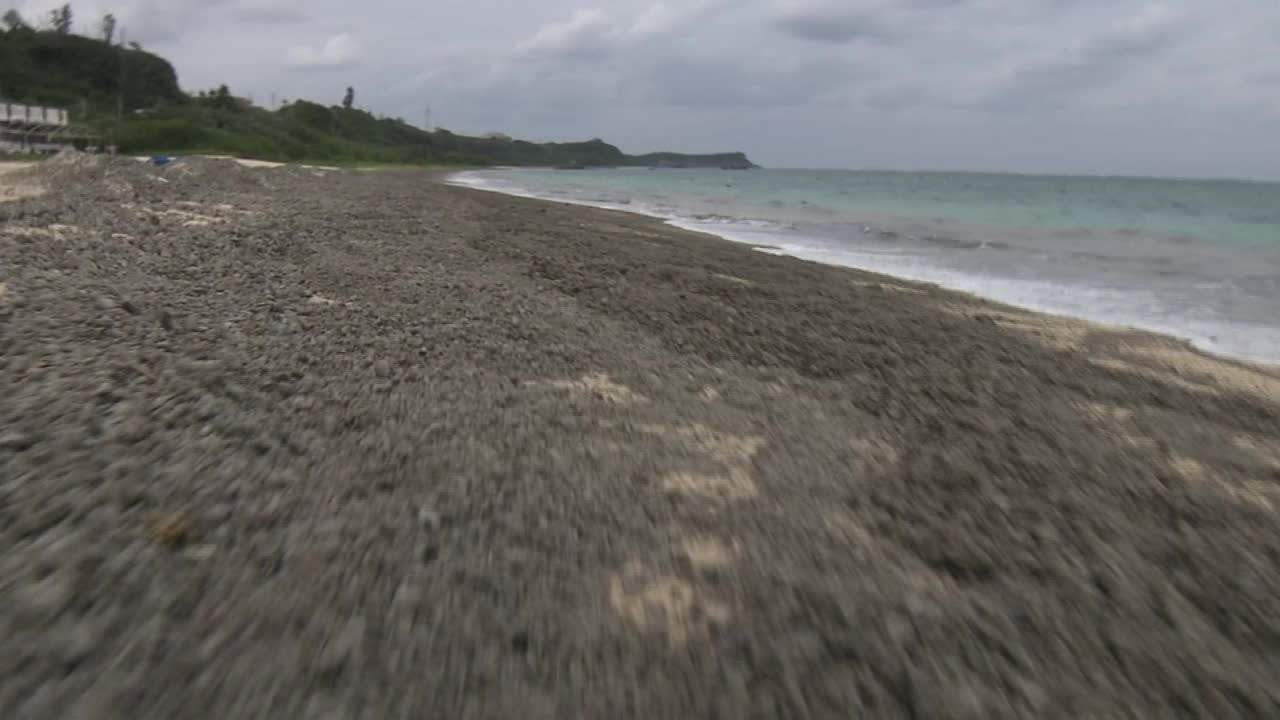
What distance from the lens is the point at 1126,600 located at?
2.63 meters

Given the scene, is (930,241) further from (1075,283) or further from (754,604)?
(754,604)

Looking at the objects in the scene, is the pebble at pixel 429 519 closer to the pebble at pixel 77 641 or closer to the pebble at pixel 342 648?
the pebble at pixel 342 648

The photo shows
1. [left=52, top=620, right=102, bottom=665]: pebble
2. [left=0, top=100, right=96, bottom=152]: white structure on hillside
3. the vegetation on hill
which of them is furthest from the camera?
the vegetation on hill

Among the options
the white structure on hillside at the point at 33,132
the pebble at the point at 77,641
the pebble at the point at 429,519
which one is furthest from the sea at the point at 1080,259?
the white structure on hillside at the point at 33,132

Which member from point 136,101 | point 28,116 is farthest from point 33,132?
point 136,101

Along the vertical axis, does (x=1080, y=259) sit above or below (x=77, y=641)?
above

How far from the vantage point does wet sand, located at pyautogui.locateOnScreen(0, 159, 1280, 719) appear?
1.97 metres

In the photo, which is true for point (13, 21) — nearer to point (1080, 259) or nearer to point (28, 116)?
point (28, 116)

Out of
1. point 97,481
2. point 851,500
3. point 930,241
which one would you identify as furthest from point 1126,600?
point 930,241

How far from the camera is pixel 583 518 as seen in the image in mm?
2932

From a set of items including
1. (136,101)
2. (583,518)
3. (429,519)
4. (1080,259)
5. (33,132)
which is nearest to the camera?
(429,519)

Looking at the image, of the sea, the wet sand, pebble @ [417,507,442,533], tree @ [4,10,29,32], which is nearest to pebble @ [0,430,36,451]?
the wet sand

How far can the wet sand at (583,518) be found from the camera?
197cm

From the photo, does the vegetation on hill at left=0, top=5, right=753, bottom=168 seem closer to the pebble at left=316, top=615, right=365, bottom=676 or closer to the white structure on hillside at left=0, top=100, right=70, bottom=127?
the white structure on hillside at left=0, top=100, right=70, bottom=127
